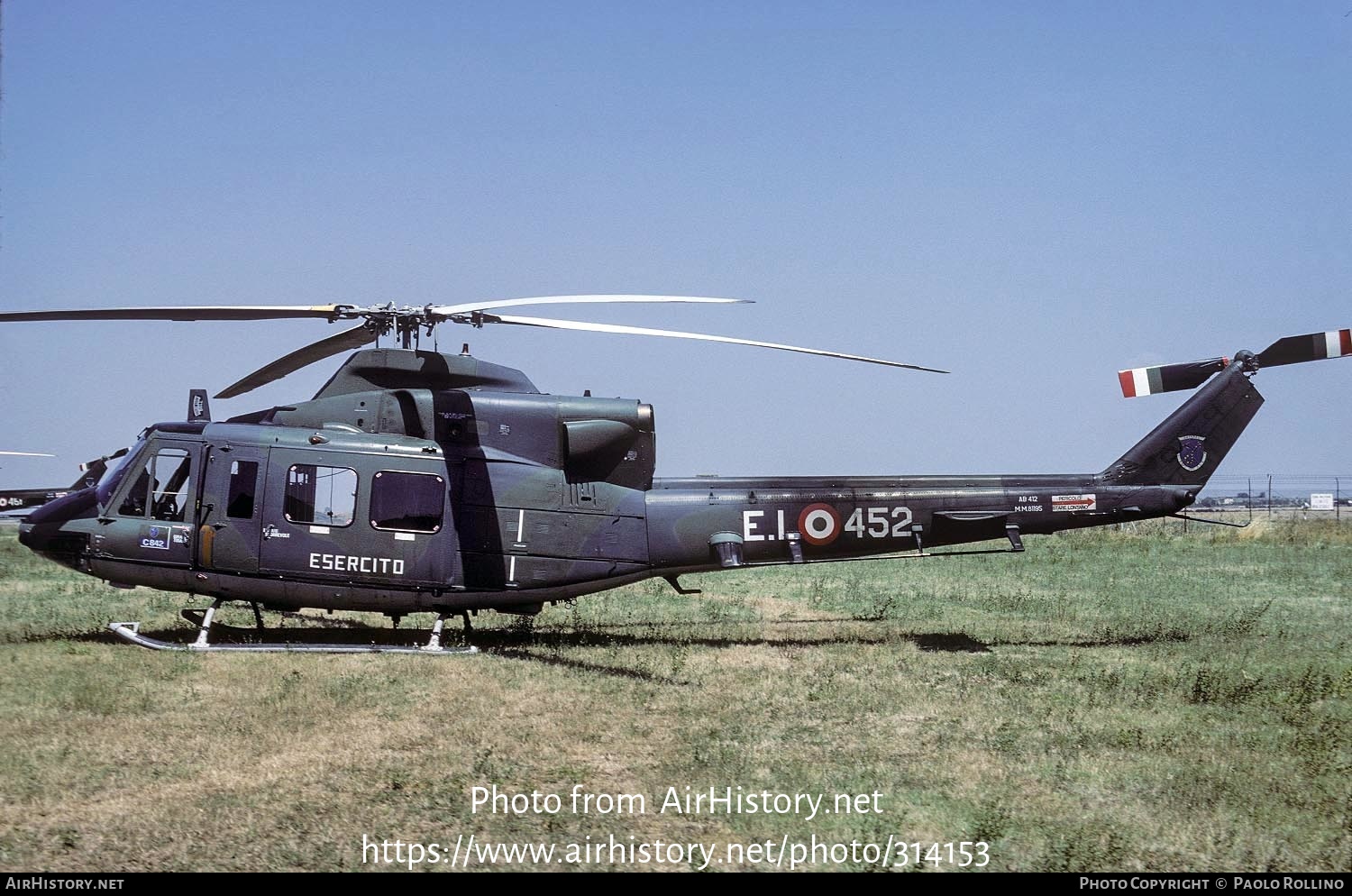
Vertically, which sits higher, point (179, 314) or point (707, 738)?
point (179, 314)

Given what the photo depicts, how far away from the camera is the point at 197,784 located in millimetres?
7172

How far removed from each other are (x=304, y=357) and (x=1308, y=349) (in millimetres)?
13188

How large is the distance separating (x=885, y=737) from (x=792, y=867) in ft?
9.77

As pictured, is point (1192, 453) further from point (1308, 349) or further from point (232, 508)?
point (232, 508)

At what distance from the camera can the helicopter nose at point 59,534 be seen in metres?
11.9

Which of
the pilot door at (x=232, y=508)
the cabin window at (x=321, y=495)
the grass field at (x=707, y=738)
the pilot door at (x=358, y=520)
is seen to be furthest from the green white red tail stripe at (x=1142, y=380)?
the pilot door at (x=232, y=508)

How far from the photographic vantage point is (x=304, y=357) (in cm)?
1295

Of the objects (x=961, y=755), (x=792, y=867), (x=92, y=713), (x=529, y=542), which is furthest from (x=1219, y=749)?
(x=92, y=713)

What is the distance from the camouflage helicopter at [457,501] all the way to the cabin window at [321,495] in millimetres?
22

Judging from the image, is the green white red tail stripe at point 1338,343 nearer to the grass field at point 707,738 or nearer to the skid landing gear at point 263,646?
the grass field at point 707,738

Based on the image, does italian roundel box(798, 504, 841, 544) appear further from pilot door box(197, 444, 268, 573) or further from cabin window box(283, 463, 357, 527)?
pilot door box(197, 444, 268, 573)

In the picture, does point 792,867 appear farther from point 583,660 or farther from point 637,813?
point 583,660

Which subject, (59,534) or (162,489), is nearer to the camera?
(59,534)

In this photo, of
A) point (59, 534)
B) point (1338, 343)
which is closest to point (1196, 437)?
point (1338, 343)
